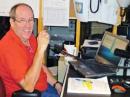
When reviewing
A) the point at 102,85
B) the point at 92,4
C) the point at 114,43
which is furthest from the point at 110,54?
the point at 92,4

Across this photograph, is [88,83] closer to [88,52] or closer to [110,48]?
[110,48]

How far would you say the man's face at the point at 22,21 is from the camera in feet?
6.81

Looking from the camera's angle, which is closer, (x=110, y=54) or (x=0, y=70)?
(x=0, y=70)

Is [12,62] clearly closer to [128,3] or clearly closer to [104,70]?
[104,70]

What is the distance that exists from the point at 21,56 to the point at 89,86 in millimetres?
504

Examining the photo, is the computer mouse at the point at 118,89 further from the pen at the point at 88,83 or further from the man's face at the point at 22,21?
the man's face at the point at 22,21

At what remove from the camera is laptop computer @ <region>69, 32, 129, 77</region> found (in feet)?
6.84

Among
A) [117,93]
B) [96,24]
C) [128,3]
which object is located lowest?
[117,93]

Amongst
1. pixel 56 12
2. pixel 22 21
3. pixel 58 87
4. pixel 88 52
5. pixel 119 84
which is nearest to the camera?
pixel 119 84

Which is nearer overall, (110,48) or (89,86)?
(89,86)

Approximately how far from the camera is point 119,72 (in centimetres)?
209

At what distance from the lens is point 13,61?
193cm

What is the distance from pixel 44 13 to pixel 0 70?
3.25 ft

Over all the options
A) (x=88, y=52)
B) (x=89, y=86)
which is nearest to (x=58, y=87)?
(x=88, y=52)
